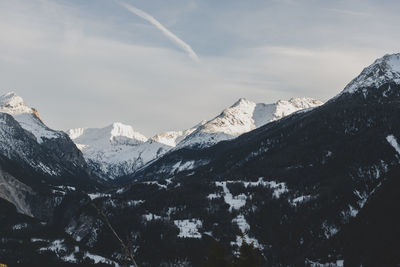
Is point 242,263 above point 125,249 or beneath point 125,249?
beneath

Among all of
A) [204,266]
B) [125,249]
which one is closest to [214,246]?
[204,266]

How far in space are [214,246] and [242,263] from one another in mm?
5387

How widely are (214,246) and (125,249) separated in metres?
25.6

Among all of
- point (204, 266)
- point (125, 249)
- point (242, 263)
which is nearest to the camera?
point (125, 249)

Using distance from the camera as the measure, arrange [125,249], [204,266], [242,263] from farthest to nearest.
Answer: [204,266] → [242,263] → [125,249]

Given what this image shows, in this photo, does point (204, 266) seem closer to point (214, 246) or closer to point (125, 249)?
point (214, 246)

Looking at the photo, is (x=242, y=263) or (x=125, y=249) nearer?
(x=125, y=249)

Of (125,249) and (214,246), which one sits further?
(214,246)

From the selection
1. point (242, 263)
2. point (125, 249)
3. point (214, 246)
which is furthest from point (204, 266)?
point (125, 249)

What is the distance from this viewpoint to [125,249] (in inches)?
736

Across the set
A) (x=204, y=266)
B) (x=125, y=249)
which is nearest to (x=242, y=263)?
(x=204, y=266)

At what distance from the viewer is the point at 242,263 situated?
38531mm

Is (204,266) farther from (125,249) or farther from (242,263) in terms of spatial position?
(125,249)
